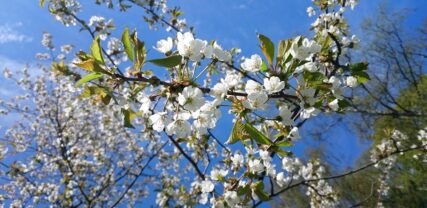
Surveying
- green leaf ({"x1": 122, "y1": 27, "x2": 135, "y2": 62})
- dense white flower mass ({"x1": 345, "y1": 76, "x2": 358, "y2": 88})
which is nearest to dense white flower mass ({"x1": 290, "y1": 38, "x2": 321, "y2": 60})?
dense white flower mass ({"x1": 345, "y1": 76, "x2": 358, "y2": 88})

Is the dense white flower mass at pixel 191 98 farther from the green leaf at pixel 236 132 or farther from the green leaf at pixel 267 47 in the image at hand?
the green leaf at pixel 267 47

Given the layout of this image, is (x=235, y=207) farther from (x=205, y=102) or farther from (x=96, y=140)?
(x=96, y=140)

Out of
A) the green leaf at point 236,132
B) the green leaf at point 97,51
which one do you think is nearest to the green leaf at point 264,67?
the green leaf at point 236,132

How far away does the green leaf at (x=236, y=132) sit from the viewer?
4.51 feet

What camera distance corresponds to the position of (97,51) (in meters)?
1.19

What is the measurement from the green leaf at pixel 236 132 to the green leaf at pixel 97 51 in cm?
53

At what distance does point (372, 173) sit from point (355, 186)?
200 centimetres

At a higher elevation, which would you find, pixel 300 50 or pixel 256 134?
pixel 300 50

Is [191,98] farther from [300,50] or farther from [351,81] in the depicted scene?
[351,81]

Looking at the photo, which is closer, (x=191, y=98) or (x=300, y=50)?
(x=191, y=98)

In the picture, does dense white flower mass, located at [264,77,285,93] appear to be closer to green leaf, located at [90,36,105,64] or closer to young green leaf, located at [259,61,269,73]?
young green leaf, located at [259,61,269,73]

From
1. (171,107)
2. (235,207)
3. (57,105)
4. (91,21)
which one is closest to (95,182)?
(57,105)

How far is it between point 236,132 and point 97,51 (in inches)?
23.1

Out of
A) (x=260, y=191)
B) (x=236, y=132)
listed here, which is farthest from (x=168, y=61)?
(x=260, y=191)
